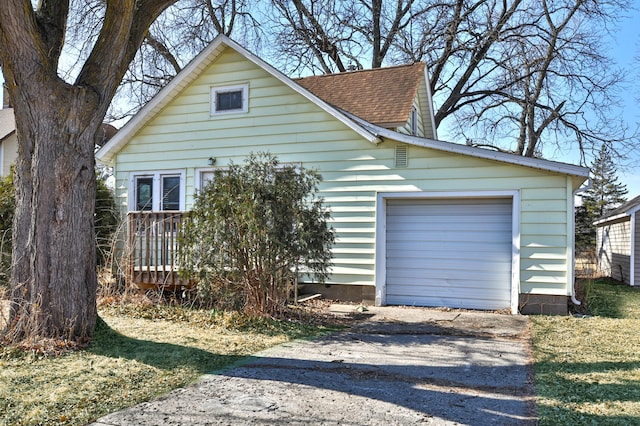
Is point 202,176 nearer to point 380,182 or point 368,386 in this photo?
point 380,182

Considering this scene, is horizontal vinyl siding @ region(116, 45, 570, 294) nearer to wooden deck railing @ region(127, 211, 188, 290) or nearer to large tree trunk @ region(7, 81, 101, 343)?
wooden deck railing @ region(127, 211, 188, 290)

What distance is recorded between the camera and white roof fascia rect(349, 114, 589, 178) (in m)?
8.36

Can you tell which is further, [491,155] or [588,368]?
[491,155]

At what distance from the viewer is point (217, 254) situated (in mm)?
7574

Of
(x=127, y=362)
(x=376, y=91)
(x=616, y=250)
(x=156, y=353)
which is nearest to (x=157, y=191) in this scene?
(x=376, y=91)

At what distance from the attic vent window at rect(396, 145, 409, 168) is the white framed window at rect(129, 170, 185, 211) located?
473 cm

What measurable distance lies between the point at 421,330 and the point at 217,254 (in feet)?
10.3

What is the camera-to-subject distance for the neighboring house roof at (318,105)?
8.62m

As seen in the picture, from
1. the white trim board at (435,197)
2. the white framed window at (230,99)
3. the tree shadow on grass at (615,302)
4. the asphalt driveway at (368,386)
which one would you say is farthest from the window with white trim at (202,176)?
the tree shadow on grass at (615,302)

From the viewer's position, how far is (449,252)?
9.66 metres

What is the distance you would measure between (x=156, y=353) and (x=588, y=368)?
178 inches

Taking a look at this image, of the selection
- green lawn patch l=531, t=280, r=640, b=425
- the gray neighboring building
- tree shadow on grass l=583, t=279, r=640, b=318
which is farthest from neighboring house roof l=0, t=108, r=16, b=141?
the gray neighboring building

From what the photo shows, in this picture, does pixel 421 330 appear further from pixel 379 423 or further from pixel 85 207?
pixel 85 207

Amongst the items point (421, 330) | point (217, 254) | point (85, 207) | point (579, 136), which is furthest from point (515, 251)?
point (579, 136)
